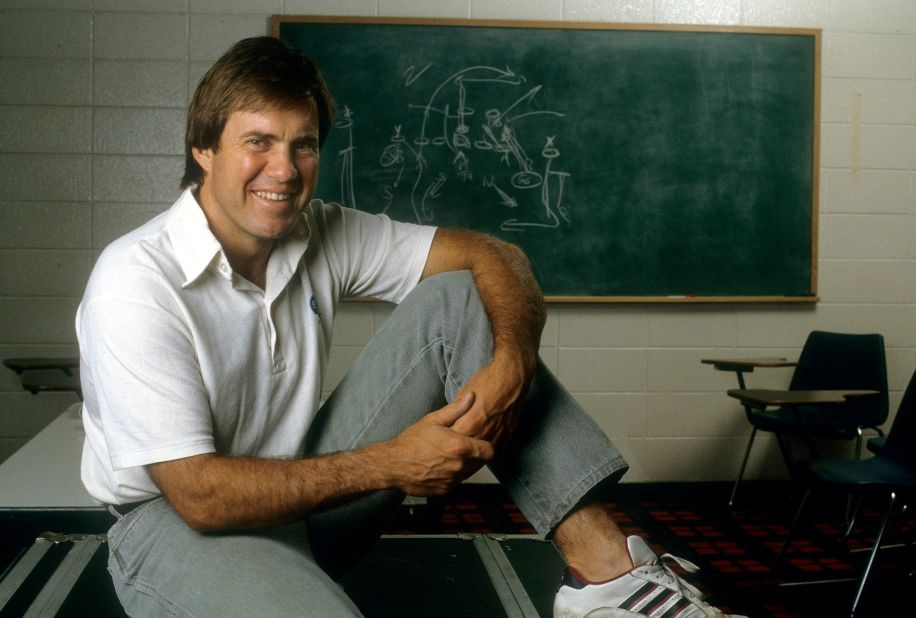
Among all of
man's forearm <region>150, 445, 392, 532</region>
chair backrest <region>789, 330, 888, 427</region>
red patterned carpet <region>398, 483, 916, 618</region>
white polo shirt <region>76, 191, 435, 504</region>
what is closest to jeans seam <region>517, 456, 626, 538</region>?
man's forearm <region>150, 445, 392, 532</region>

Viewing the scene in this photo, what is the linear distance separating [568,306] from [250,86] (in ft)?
8.84

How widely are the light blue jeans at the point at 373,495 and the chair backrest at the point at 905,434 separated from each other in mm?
1717

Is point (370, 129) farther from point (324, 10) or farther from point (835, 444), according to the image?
point (835, 444)

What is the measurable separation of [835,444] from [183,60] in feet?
11.0

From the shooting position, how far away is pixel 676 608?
125 cm

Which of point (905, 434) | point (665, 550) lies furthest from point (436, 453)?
point (665, 550)

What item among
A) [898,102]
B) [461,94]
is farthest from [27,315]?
[898,102]

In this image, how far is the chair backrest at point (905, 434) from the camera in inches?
105

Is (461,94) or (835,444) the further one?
(835,444)

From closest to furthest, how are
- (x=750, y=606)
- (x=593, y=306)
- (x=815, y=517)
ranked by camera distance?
1. (x=750, y=606)
2. (x=815, y=517)
3. (x=593, y=306)

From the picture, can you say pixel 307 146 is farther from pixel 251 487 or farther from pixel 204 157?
pixel 251 487

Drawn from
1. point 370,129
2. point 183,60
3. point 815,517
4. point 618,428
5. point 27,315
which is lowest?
point 815,517

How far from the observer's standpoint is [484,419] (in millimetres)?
1294

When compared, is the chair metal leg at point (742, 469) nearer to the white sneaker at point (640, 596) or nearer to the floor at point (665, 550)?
the floor at point (665, 550)
